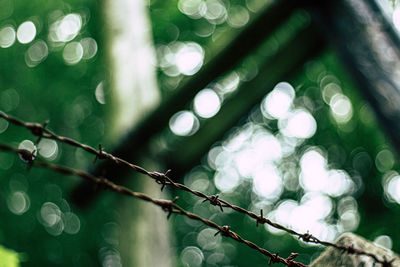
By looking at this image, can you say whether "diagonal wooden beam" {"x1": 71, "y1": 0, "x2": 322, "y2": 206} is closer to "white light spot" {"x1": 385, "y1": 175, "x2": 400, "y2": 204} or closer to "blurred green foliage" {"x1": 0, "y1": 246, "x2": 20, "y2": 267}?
"blurred green foliage" {"x1": 0, "y1": 246, "x2": 20, "y2": 267}

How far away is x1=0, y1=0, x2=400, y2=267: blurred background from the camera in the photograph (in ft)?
11.2

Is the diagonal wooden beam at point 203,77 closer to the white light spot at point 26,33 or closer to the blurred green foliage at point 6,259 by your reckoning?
the blurred green foliage at point 6,259

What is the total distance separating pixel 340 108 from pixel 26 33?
6606 mm

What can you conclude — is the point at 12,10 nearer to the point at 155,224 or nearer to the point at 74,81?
the point at 74,81

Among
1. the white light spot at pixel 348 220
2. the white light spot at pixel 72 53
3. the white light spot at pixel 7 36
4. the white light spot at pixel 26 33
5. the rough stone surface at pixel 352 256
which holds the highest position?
the white light spot at pixel 26 33

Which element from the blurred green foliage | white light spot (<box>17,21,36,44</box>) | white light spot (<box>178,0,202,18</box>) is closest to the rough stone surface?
the blurred green foliage

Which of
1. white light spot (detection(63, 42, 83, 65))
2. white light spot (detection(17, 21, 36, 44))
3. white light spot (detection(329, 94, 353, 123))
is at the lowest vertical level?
white light spot (detection(329, 94, 353, 123))

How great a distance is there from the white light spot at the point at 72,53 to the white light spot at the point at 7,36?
105 cm

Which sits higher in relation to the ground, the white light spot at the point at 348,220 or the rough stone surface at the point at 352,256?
the white light spot at the point at 348,220

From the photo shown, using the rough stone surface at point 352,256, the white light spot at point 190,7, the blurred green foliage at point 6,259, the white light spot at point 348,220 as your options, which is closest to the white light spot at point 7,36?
the white light spot at point 190,7

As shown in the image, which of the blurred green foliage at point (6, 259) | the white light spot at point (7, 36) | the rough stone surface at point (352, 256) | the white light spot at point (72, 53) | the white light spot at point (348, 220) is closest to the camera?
the rough stone surface at point (352, 256)

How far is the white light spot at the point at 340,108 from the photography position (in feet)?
27.3

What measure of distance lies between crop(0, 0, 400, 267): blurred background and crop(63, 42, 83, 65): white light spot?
0.02 m

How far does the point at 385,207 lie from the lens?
883 centimetres
